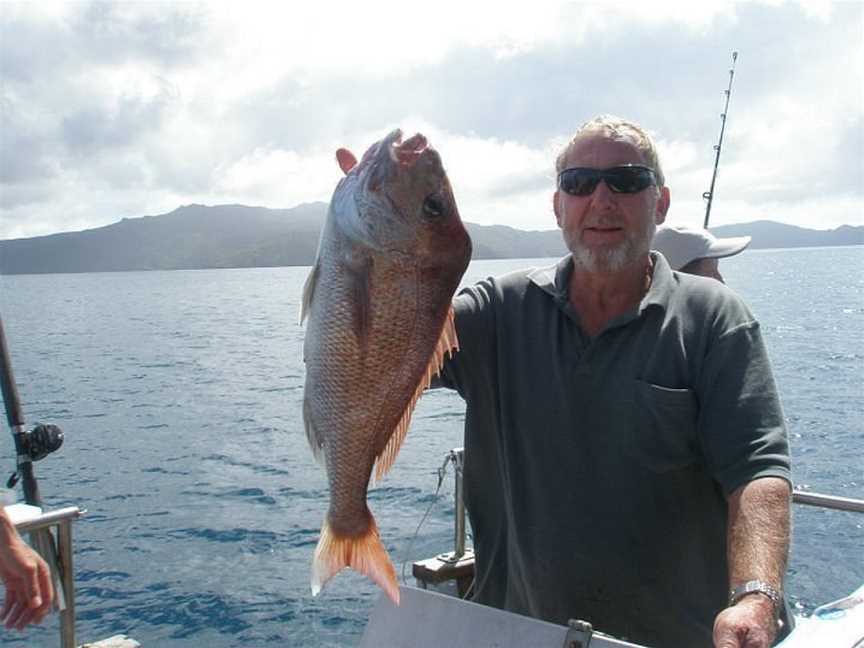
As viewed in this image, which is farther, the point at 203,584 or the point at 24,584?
the point at 203,584

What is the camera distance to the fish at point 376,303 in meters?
2.51

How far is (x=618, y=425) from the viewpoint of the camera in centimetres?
297

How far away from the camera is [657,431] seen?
2.94m

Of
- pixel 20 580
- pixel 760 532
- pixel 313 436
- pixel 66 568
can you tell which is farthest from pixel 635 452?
pixel 66 568

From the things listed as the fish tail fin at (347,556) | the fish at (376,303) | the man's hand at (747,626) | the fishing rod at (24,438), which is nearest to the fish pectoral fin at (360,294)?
the fish at (376,303)

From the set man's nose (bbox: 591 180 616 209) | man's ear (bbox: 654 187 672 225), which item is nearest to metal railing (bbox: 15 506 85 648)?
man's nose (bbox: 591 180 616 209)

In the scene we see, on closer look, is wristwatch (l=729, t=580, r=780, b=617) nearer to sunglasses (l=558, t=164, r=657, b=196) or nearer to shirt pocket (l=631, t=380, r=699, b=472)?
shirt pocket (l=631, t=380, r=699, b=472)

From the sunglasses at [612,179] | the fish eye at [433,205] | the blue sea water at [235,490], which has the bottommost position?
the blue sea water at [235,490]

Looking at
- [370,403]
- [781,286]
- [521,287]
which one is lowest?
[781,286]

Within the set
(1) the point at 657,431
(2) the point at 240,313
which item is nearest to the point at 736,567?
(1) the point at 657,431

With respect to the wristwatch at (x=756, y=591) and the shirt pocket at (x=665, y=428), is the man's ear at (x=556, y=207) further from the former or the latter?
the wristwatch at (x=756, y=591)

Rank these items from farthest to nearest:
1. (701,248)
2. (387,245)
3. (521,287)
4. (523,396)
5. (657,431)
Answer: (701,248) < (521,287) < (523,396) < (657,431) < (387,245)

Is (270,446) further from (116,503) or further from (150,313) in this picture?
(150,313)

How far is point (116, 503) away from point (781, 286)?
265 feet
